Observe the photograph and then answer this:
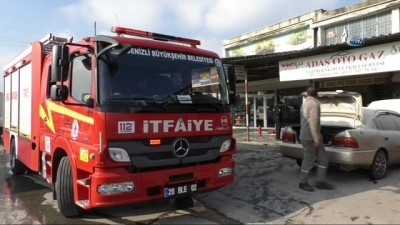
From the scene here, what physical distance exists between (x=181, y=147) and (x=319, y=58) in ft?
33.4

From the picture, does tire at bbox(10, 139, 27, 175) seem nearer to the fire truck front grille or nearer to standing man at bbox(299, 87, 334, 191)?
the fire truck front grille

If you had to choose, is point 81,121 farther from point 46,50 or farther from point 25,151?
point 25,151

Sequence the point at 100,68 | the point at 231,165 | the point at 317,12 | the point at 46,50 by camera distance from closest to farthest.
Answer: the point at 100,68, the point at 231,165, the point at 46,50, the point at 317,12

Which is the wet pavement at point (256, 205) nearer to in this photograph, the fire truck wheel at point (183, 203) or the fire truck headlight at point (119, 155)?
the fire truck wheel at point (183, 203)

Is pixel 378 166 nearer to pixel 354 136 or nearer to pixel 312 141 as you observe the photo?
pixel 354 136

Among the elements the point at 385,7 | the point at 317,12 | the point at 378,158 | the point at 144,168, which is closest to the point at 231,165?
the point at 144,168

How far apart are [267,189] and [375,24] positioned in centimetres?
1641

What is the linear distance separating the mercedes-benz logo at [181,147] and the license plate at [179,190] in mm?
432

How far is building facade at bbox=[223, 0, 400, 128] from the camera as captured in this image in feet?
43.2

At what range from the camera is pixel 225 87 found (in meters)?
6.55

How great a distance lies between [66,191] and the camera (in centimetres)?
596

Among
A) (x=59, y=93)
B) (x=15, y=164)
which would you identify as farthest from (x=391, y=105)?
(x=15, y=164)

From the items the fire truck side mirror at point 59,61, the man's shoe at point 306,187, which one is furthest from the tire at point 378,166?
the fire truck side mirror at point 59,61

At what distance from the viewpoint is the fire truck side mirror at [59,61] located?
5.54 m
